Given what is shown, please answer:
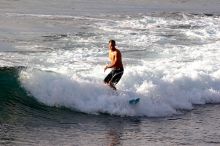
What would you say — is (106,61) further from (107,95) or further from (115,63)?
(115,63)

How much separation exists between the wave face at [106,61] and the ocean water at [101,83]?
0.03 metres

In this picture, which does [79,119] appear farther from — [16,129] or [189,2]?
[189,2]

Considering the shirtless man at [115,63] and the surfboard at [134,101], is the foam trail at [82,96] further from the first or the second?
the shirtless man at [115,63]

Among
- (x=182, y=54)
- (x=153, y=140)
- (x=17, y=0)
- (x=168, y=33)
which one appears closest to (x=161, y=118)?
(x=153, y=140)

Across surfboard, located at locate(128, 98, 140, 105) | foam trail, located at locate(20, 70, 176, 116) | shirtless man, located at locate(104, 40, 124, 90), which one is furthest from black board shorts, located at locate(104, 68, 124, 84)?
surfboard, located at locate(128, 98, 140, 105)

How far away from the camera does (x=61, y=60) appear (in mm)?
21594

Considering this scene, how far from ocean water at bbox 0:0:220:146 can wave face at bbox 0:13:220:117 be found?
3 centimetres

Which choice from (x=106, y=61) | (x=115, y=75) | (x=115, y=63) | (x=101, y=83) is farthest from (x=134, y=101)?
(x=106, y=61)

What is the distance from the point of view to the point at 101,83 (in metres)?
17.6

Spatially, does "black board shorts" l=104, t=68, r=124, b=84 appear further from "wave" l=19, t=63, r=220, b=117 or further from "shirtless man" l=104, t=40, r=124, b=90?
"wave" l=19, t=63, r=220, b=117

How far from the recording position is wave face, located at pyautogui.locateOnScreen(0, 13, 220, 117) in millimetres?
17094

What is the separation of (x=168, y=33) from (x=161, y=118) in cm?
1330

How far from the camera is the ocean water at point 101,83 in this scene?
14531mm

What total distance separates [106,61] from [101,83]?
4.45 metres
